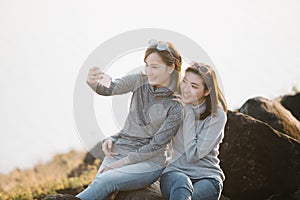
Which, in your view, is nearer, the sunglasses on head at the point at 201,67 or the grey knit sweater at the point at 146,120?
the grey knit sweater at the point at 146,120

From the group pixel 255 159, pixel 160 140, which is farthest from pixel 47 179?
pixel 160 140

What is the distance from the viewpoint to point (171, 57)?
4.49 m

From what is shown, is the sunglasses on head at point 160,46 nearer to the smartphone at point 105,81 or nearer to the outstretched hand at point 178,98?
the outstretched hand at point 178,98

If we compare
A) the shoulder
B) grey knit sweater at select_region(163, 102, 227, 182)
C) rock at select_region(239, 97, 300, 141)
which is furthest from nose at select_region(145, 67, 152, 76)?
rock at select_region(239, 97, 300, 141)

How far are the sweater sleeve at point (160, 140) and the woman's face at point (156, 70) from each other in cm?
28

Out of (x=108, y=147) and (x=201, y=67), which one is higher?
(x=201, y=67)

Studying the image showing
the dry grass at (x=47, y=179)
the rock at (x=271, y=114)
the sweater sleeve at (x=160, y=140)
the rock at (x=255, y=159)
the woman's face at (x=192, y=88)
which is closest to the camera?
the sweater sleeve at (x=160, y=140)

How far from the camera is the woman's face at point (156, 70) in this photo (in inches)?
177

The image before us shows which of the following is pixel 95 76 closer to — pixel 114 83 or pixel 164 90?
pixel 114 83

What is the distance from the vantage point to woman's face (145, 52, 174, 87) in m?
4.48

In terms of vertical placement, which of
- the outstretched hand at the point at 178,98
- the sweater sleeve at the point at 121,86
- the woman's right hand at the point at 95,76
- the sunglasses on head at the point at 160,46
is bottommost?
the outstretched hand at the point at 178,98

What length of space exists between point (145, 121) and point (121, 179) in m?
0.52

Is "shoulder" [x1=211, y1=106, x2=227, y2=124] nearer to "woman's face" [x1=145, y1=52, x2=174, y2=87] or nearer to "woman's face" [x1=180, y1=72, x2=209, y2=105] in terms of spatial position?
"woman's face" [x1=180, y1=72, x2=209, y2=105]

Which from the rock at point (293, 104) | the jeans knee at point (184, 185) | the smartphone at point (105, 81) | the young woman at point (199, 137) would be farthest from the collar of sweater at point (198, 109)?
the rock at point (293, 104)
